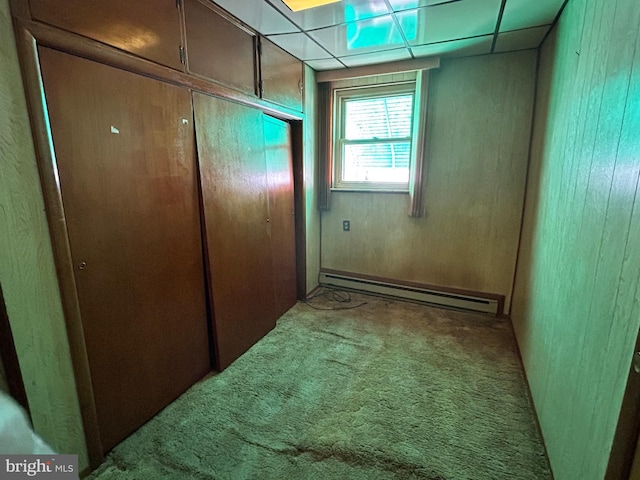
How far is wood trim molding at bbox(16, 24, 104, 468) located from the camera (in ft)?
3.73

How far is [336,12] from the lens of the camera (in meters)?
1.98

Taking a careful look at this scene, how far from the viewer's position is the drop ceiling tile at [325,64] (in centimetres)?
292

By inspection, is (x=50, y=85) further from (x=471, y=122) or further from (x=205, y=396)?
(x=471, y=122)

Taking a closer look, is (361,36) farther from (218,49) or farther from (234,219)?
(234,219)

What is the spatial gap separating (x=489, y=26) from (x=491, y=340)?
2.43 m

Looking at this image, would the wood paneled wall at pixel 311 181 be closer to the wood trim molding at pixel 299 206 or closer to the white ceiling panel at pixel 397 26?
the wood trim molding at pixel 299 206

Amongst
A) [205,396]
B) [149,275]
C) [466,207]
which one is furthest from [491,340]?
[149,275]

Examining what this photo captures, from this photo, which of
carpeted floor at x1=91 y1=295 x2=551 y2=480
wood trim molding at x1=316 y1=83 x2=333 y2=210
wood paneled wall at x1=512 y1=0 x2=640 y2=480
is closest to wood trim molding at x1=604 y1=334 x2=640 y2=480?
wood paneled wall at x1=512 y1=0 x2=640 y2=480

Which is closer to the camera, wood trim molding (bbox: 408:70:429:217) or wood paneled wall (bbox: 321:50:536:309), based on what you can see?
wood paneled wall (bbox: 321:50:536:309)

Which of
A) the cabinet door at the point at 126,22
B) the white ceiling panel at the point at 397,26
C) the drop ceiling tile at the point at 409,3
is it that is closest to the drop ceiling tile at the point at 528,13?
the white ceiling panel at the point at 397,26

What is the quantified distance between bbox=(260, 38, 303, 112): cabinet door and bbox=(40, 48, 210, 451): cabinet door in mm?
875

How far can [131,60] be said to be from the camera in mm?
1466

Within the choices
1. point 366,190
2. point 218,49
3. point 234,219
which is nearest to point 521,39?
point 366,190

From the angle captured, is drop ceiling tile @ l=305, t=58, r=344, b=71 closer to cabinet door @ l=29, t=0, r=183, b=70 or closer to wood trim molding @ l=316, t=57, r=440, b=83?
wood trim molding @ l=316, t=57, r=440, b=83
